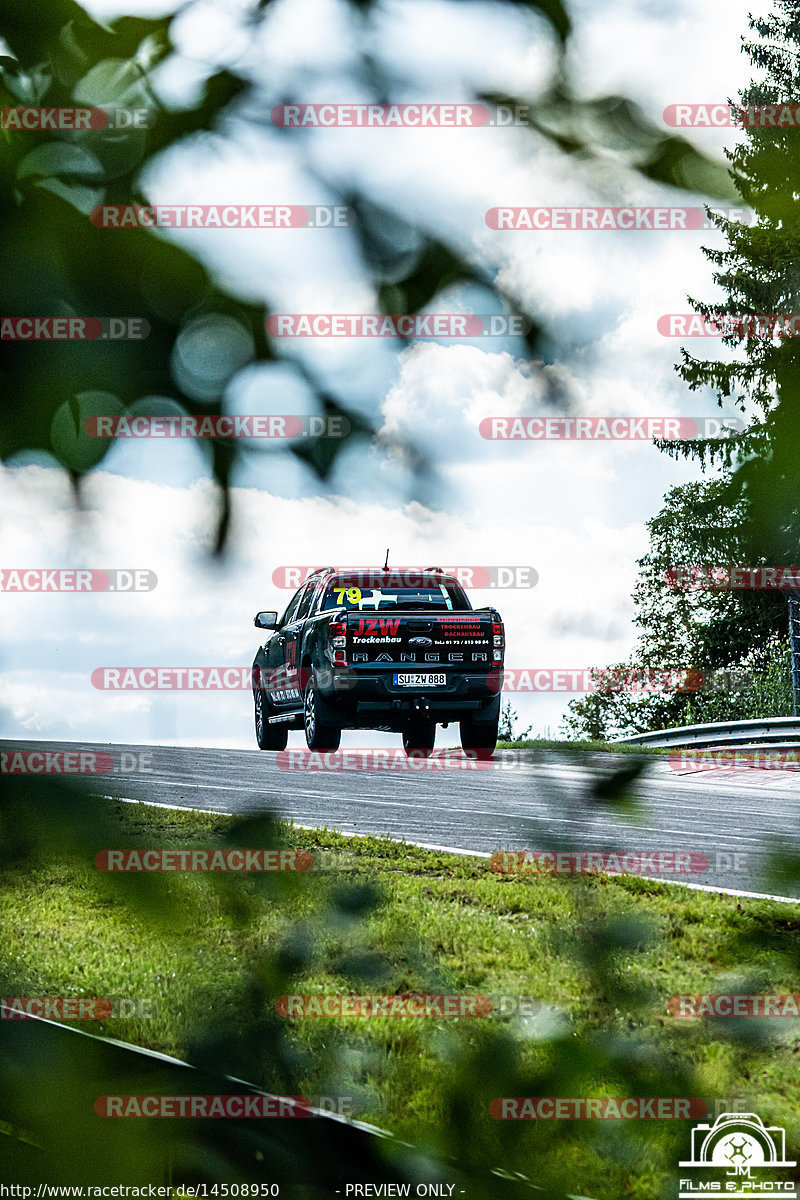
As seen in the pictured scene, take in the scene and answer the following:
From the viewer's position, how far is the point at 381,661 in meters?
1.50

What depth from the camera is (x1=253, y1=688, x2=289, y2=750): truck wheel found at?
5.10 feet

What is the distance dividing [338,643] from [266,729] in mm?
222

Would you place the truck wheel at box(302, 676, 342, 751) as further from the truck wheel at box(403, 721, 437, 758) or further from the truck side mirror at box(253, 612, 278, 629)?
the truck side mirror at box(253, 612, 278, 629)

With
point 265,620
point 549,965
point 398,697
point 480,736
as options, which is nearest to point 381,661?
point 398,697

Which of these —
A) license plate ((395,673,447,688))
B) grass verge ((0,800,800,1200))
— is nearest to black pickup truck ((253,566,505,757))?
license plate ((395,673,447,688))

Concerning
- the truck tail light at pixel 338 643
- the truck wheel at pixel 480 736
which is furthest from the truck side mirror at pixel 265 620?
the truck wheel at pixel 480 736

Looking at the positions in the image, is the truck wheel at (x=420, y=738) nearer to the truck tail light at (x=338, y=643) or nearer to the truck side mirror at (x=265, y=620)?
the truck tail light at (x=338, y=643)

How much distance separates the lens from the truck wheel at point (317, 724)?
4.83 ft

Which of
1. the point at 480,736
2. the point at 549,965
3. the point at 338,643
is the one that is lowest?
the point at 549,965

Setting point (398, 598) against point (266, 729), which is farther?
point (266, 729)

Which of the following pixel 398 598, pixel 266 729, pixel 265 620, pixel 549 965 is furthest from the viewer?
pixel 549 965

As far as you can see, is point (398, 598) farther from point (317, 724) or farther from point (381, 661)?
point (317, 724)

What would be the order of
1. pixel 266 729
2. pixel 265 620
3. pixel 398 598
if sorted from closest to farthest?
pixel 265 620 < pixel 398 598 < pixel 266 729

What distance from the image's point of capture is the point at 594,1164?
190cm
